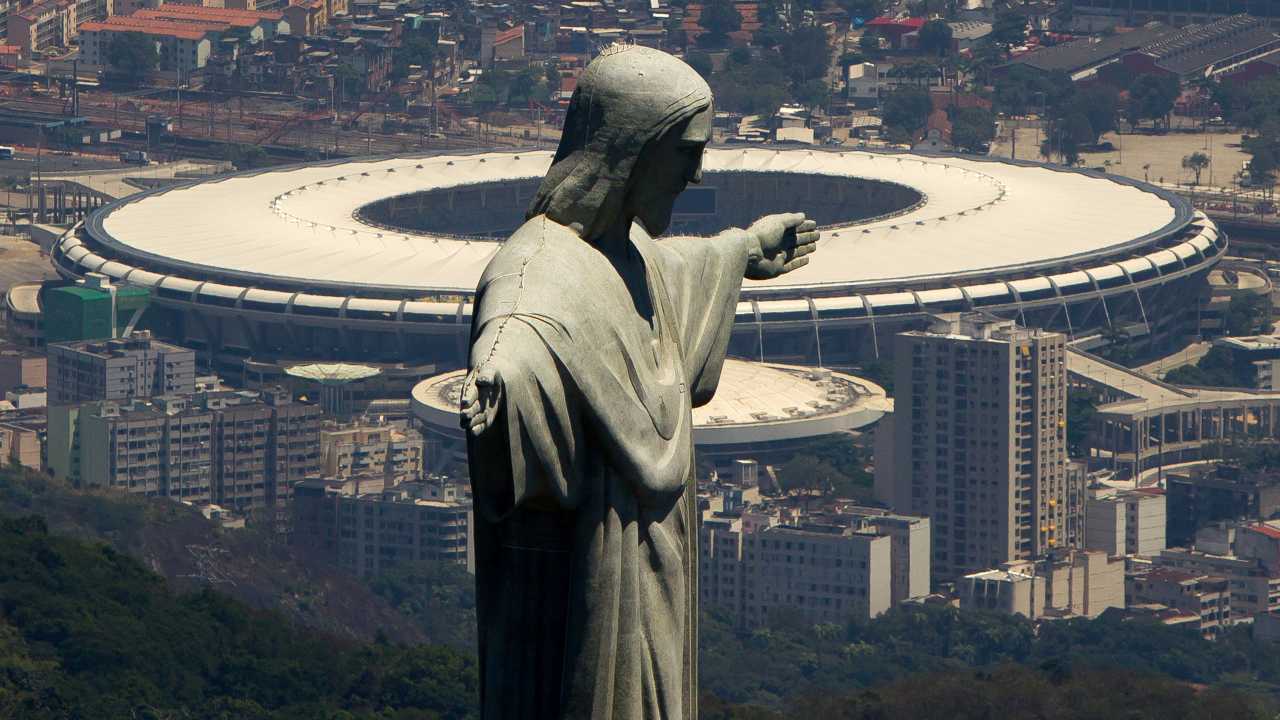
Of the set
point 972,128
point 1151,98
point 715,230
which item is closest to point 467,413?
point 715,230

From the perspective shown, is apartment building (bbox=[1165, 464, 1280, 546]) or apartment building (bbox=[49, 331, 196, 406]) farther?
apartment building (bbox=[49, 331, 196, 406])

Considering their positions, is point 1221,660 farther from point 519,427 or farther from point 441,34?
point 441,34

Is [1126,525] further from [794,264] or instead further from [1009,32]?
[794,264]

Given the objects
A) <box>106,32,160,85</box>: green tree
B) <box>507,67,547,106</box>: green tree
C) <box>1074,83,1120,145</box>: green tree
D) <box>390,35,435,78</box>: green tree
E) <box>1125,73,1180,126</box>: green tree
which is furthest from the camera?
<box>106,32,160,85</box>: green tree

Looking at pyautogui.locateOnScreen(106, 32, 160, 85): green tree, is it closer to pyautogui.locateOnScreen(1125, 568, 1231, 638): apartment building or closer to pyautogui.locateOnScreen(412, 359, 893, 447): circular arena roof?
pyautogui.locateOnScreen(412, 359, 893, 447): circular arena roof

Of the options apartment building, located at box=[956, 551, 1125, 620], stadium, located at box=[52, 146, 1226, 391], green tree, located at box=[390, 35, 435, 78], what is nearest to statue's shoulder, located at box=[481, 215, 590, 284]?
apartment building, located at box=[956, 551, 1125, 620]

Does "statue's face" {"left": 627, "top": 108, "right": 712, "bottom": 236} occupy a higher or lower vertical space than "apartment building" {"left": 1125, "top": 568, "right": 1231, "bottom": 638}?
higher

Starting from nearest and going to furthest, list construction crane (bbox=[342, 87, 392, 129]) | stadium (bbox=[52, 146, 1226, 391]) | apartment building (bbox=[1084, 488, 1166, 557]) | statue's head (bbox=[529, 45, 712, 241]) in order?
statue's head (bbox=[529, 45, 712, 241])
apartment building (bbox=[1084, 488, 1166, 557])
stadium (bbox=[52, 146, 1226, 391])
construction crane (bbox=[342, 87, 392, 129])

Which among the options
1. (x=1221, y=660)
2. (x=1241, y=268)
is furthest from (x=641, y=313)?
(x=1241, y=268)
